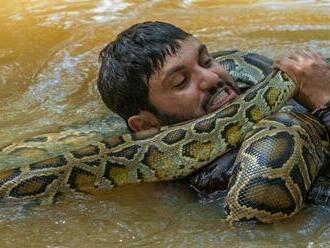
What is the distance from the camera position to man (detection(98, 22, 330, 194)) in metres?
4.91

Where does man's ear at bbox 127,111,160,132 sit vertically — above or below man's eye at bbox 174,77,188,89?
below

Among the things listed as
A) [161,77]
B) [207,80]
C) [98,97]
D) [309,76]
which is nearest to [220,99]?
[207,80]

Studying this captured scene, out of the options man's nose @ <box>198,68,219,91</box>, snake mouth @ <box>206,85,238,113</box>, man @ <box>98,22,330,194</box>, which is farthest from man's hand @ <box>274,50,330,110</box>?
man's nose @ <box>198,68,219,91</box>


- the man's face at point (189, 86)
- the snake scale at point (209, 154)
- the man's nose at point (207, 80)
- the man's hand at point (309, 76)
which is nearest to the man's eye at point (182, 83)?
the man's face at point (189, 86)

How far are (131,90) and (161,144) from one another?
2.20ft

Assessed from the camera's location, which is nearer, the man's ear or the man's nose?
the man's nose

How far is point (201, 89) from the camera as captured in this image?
489 cm

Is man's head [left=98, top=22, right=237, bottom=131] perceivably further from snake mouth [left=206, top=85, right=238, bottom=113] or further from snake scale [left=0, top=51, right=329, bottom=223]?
snake scale [left=0, top=51, right=329, bottom=223]

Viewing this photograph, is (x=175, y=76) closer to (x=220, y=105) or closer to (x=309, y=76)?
(x=220, y=105)

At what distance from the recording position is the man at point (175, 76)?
4.91 m

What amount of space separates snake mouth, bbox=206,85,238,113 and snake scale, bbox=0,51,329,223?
0.45ft

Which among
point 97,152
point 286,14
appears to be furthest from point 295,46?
point 97,152

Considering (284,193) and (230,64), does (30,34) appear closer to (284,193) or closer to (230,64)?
(230,64)

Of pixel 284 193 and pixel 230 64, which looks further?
pixel 230 64
